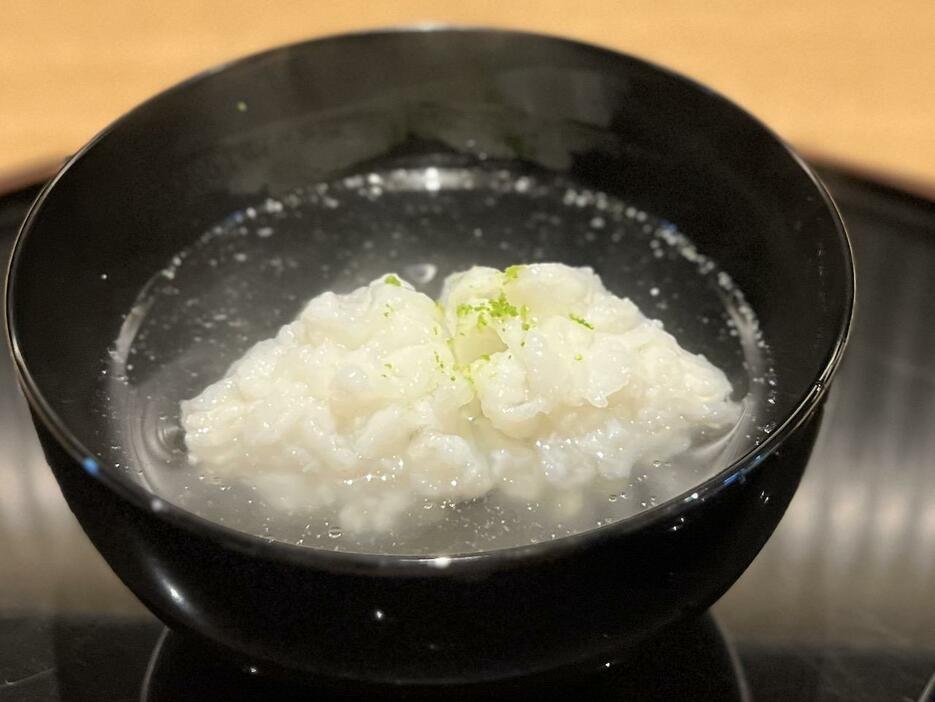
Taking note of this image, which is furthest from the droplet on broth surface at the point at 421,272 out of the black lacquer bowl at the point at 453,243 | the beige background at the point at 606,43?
the beige background at the point at 606,43

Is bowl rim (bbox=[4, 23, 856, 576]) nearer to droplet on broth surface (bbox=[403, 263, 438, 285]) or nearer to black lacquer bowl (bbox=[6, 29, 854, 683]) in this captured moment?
black lacquer bowl (bbox=[6, 29, 854, 683])

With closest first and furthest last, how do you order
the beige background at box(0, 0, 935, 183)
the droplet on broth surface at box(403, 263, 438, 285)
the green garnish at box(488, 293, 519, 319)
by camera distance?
the green garnish at box(488, 293, 519, 319) → the droplet on broth surface at box(403, 263, 438, 285) → the beige background at box(0, 0, 935, 183)

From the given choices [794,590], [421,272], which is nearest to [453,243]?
[421,272]

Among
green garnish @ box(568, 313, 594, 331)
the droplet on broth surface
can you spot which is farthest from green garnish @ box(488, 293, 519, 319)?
the droplet on broth surface

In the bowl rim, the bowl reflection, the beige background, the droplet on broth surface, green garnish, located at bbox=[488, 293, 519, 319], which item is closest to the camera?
the bowl rim

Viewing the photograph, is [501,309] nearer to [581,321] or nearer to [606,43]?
[581,321]

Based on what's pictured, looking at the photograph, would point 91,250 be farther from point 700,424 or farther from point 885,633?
point 885,633

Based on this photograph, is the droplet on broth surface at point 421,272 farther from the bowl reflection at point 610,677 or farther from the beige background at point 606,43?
the beige background at point 606,43
